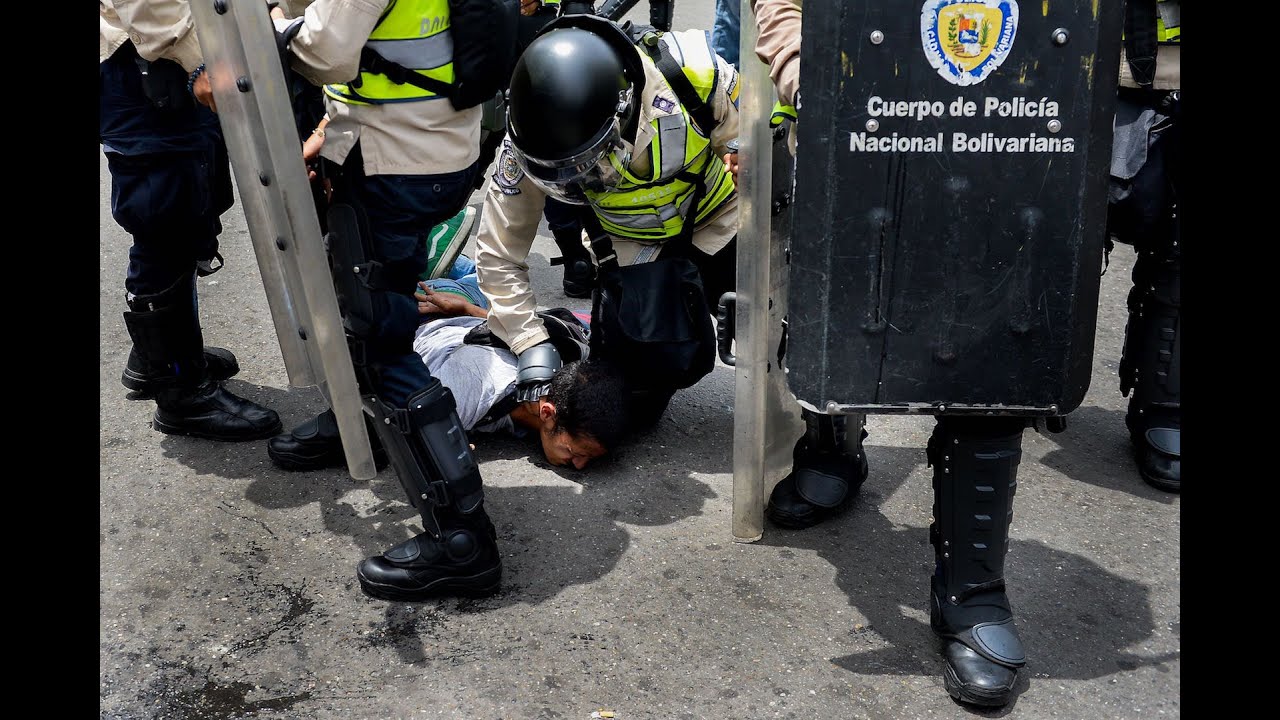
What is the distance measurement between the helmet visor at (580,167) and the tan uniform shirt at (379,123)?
285 mm

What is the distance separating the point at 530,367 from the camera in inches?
130

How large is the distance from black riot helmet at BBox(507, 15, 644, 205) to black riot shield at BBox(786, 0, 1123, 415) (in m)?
0.87

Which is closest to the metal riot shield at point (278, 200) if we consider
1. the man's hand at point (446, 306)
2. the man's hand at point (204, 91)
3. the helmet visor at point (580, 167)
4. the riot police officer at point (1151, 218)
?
the man's hand at point (204, 91)

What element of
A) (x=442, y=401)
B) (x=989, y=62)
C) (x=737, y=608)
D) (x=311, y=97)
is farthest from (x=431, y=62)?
(x=737, y=608)

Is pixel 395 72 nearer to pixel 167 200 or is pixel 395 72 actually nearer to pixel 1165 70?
pixel 167 200

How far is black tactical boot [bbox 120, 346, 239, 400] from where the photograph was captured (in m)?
3.36

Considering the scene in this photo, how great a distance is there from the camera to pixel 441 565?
8.39 ft

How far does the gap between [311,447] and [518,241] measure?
84 cm

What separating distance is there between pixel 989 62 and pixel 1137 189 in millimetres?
1216

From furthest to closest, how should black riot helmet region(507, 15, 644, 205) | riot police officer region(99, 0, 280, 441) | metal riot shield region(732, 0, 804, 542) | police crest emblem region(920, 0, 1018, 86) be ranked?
riot police officer region(99, 0, 280, 441) → black riot helmet region(507, 15, 644, 205) → metal riot shield region(732, 0, 804, 542) → police crest emblem region(920, 0, 1018, 86)

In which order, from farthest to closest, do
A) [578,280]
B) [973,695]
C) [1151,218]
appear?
[578,280]
[1151,218]
[973,695]

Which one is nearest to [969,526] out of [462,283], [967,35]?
[967,35]

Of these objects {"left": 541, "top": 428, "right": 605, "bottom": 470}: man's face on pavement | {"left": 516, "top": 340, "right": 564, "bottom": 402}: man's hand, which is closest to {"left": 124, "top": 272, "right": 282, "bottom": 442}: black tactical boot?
{"left": 516, "top": 340, "right": 564, "bottom": 402}: man's hand

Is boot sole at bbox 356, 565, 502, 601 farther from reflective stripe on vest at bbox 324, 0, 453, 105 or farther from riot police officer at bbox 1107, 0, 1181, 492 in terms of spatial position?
riot police officer at bbox 1107, 0, 1181, 492
